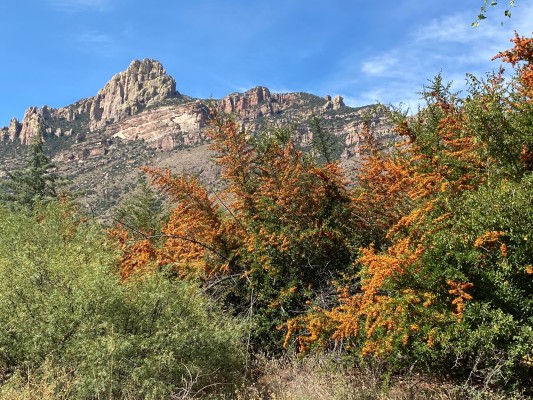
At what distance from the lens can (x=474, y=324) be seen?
6914 mm

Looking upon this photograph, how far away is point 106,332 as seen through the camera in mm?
8016

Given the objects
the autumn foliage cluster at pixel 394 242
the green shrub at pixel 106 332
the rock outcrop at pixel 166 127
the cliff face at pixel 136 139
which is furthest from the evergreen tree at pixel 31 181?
the rock outcrop at pixel 166 127

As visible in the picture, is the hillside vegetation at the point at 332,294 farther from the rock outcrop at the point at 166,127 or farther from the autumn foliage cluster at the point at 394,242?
Answer: the rock outcrop at the point at 166,127

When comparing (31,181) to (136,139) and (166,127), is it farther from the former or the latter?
(166,127)

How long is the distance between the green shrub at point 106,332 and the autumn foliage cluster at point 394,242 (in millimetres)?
2018

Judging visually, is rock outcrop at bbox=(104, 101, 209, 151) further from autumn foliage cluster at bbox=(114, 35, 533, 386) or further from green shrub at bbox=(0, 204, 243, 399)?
green shrub at bbox=(0, 204, 243, 399)

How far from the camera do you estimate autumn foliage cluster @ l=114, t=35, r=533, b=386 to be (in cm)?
678

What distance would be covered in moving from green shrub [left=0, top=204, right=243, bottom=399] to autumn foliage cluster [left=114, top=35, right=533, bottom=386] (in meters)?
2.02

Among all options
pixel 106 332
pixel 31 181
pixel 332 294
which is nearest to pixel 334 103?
pixel 31 181

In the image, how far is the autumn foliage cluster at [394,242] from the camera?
678 cm

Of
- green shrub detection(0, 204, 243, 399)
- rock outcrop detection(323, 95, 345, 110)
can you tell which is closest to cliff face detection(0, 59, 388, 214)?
rock outcrop detection(323, 95, 345, 110)

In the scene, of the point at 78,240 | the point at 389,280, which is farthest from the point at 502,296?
the point at 78,240

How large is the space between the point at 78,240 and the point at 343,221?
831cm

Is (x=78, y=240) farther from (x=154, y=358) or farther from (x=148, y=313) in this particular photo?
(x=154, y=358)
